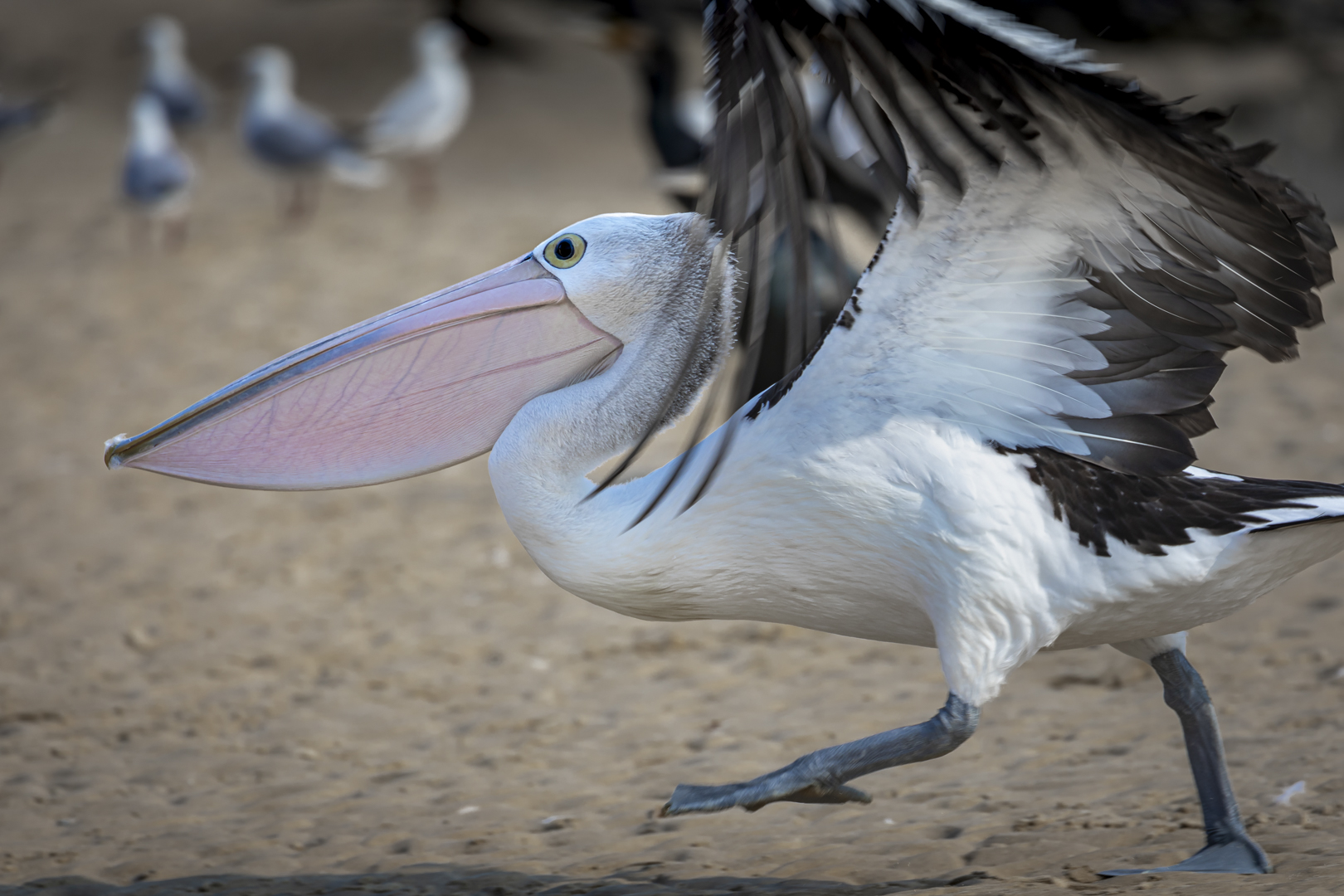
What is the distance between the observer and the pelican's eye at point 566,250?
2.83 metres

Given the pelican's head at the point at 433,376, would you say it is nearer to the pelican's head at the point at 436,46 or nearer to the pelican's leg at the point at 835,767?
the pelican's leg at the point at 835,767

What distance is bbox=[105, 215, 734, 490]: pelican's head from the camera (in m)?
2.82

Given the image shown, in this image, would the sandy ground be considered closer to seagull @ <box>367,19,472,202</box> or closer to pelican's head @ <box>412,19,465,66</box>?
seagull @ <box>367,19,472,202</box>

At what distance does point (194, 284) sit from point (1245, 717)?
7.22 m

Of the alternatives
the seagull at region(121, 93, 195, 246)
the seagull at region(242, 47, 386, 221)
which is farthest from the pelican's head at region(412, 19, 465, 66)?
the seagull at region(121, 93, 195, 246)

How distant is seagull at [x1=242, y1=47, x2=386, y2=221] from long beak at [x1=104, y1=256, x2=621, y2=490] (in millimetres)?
7375

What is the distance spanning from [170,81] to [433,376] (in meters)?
9.96

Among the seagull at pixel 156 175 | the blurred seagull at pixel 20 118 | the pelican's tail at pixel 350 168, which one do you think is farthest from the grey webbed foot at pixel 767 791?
the blurred seagull at pixel 20 118

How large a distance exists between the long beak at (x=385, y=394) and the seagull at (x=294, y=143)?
737 cm

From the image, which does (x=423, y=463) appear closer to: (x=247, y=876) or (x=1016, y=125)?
(x=247, y=876)

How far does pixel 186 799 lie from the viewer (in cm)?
376

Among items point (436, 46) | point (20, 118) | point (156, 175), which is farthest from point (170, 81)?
point (156, 175)

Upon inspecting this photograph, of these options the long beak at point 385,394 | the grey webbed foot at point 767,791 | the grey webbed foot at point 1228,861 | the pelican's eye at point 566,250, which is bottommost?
the grey webbed foot at point 1228,861

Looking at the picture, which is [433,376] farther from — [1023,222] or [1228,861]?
[1228,861]
